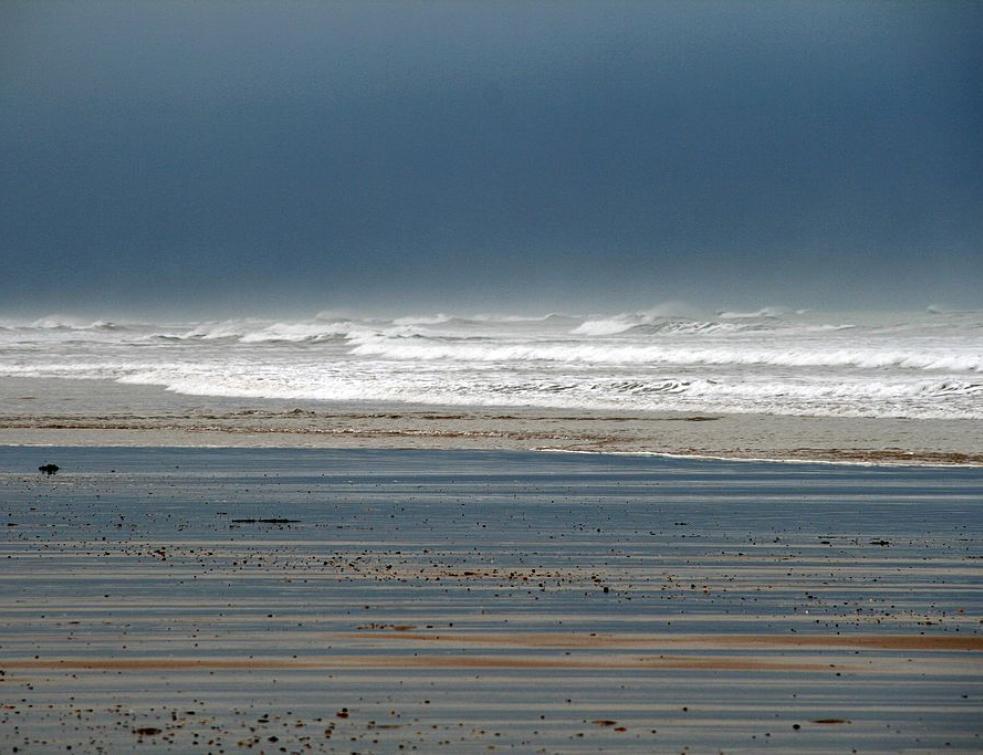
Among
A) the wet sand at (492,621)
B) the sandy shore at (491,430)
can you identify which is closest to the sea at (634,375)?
the sandy shore at (491,430)

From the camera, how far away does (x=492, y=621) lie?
8.40m

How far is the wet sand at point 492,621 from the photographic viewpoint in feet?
20.5

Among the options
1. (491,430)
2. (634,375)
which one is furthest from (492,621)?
(634,375)

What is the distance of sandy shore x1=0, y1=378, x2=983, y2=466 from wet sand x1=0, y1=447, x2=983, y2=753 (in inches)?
240

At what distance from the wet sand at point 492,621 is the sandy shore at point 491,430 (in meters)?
6.09

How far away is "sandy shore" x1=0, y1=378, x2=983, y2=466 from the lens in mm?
21422

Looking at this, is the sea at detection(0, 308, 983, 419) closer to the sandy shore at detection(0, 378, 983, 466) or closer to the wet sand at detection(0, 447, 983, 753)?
the sandy shore at detection(0, 378, 983, 466)

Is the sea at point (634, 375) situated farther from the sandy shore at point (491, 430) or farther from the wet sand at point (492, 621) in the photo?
the wet sand at point (492, 621)

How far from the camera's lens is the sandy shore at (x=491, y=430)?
21.4 m

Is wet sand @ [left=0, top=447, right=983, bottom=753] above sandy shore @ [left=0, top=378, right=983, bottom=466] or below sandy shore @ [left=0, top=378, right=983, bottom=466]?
below

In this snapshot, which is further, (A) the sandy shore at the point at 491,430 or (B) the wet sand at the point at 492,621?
(A) the sandy shore at the point at 491,430

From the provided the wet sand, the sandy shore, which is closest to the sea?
the sandy shore

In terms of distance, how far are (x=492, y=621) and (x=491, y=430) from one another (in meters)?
17.4

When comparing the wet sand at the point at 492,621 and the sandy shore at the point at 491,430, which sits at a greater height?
the sandy shore at the point at 491,430
